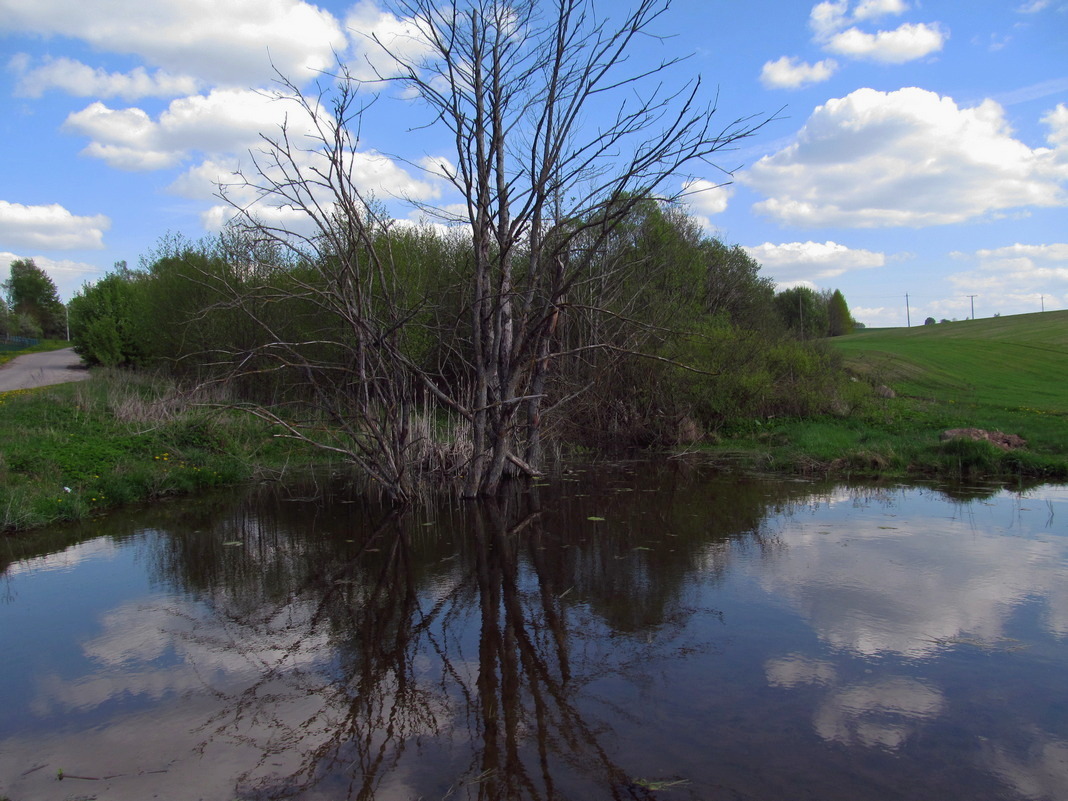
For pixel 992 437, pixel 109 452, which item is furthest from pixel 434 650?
pixel 992 437

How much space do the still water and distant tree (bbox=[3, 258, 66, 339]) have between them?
81.6 metres

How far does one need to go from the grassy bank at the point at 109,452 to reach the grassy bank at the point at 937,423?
1001 cm

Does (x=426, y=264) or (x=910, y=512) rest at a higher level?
(x=426, y=264)

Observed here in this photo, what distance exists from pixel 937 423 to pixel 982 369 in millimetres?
17099

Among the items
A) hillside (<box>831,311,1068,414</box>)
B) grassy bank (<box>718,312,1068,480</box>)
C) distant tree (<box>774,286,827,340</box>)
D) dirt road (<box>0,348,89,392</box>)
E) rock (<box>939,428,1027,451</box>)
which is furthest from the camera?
distant tree (<box>774,286,827,340</box>)

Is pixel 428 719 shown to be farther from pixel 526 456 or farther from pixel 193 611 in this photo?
pixel 526 456

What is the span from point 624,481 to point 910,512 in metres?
4.61

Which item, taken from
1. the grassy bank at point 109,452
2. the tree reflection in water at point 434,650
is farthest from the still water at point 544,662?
the grassy bank at point 109,452

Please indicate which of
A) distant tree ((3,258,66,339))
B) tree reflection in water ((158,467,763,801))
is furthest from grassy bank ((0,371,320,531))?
distant tree ((3,258,66,339))

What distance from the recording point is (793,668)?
4770mm

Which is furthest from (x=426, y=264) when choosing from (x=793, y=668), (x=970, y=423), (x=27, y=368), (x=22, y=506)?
(x=27, y=368)

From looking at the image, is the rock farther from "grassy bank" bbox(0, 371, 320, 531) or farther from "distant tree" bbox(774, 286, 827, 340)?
"distant tree" bbox(774, 286, 827, 340)

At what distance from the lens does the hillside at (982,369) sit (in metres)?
24.1

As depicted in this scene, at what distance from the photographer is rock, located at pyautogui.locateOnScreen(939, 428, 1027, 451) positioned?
13.9 meters
